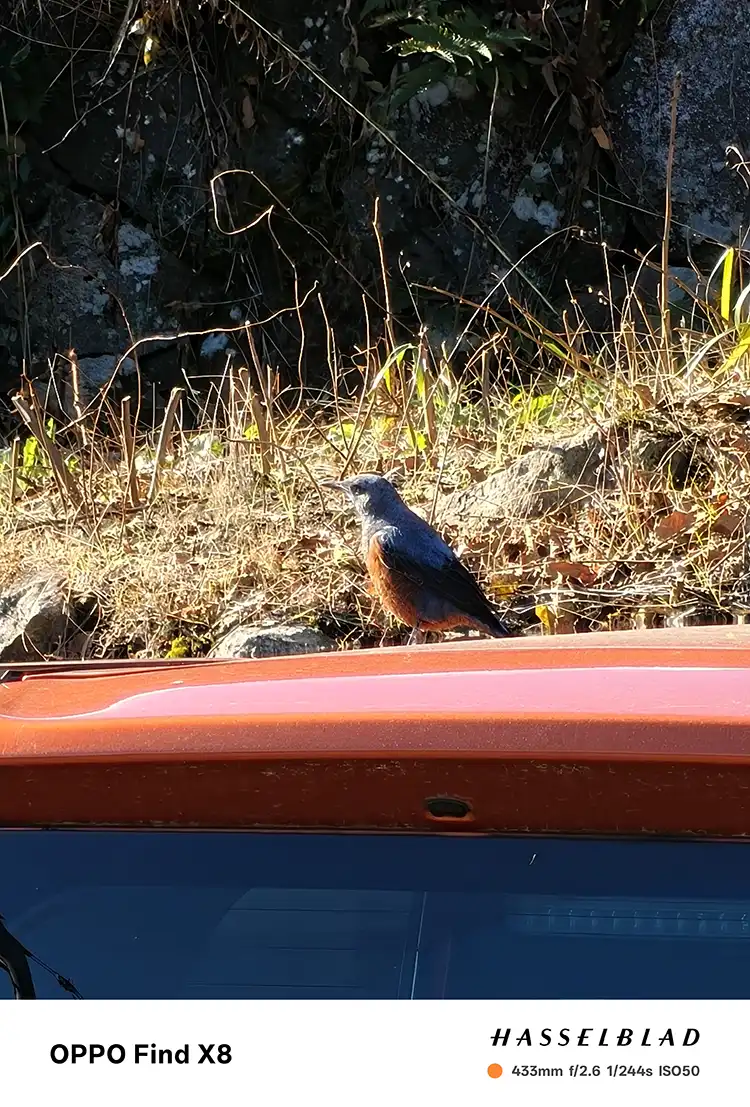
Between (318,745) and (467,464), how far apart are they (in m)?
4.60

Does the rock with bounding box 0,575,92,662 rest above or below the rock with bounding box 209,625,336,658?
below

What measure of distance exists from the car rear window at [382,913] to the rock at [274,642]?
3.51 m

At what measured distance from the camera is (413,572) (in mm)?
4699

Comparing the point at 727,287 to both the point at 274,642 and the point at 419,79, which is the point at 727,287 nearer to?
the point at 274,642

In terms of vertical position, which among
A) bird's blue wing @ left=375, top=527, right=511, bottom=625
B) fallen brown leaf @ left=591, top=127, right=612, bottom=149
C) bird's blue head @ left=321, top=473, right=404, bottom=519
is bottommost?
bird's blue wing @ left=375, top=527, right=511, bottom=625

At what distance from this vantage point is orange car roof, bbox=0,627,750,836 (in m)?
1.31

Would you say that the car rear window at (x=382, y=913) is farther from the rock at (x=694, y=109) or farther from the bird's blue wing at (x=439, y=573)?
the rock at (x=694, y=109)

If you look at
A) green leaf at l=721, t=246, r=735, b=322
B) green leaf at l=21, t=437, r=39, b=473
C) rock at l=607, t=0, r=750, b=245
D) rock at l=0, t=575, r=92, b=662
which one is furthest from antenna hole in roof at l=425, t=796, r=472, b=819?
rock at l=607, t=0, r=750, b=245

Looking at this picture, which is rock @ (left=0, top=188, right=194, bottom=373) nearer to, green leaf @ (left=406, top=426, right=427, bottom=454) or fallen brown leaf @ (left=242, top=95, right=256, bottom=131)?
fallen brown leaf @ (left=242, top=95, right=256, bottom=131)

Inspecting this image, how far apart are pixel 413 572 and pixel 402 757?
132 inches

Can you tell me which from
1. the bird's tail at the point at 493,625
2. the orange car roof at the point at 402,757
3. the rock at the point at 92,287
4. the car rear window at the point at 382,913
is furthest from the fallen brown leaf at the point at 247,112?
the car rear window at the point at 382,913

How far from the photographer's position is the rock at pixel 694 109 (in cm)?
841

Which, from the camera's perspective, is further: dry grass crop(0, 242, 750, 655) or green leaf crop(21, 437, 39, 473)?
green leaf crop(21, 437, 39, 473)

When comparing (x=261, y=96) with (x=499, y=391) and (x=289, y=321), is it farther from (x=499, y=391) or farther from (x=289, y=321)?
(x=499, y=391)
